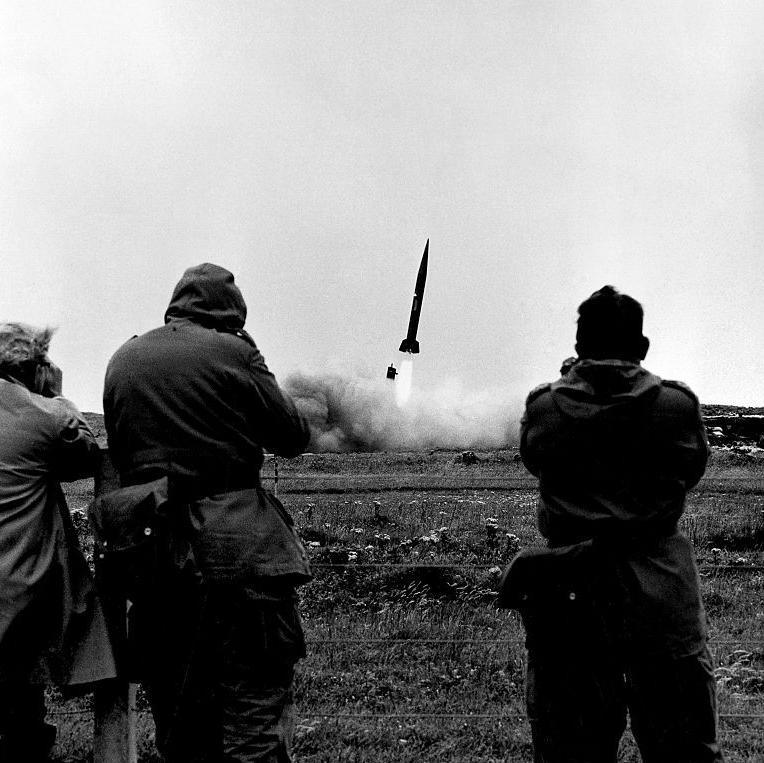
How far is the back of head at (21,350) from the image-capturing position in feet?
15.7

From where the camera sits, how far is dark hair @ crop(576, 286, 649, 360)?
4.14 meters

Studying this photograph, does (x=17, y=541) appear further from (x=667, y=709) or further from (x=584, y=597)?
(x=667, y=709)

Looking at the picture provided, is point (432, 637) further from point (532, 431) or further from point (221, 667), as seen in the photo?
point (532, 431)

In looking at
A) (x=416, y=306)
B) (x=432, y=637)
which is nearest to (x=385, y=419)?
(x=416, y=306)

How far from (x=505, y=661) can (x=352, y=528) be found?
21.2 feet

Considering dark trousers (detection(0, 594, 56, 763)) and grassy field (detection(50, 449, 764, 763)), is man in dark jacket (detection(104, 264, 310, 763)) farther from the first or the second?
grassy field (detection(50, 449, 764, 763))

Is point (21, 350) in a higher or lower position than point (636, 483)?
higher

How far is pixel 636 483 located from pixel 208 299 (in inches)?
79.0

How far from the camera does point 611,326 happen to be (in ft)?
13.5

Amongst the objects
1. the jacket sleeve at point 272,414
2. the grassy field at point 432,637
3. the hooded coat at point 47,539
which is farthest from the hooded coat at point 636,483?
the hooded coat at point 47,539

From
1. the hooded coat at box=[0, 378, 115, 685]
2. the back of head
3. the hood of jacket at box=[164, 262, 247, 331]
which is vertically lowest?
the hooded coat at box=[0, 378, 115, 685]

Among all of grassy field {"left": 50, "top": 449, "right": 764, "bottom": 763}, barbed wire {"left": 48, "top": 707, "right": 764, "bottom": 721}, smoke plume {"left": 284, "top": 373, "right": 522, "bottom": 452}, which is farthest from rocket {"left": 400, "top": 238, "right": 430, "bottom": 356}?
barbed wire {"left": 48, "top": 707, "right": 764, "bottom": 721}

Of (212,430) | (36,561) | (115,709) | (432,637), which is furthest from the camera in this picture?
(432,637)

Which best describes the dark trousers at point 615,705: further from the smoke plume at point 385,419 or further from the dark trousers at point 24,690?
the smoke plume at point 385,419
